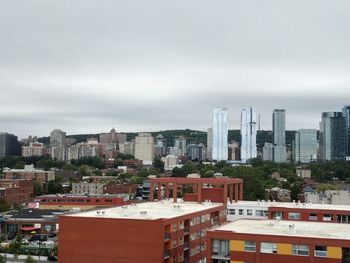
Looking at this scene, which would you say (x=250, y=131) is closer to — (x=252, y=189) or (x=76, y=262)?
(x=252, y=189)

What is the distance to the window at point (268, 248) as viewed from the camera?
22.6m

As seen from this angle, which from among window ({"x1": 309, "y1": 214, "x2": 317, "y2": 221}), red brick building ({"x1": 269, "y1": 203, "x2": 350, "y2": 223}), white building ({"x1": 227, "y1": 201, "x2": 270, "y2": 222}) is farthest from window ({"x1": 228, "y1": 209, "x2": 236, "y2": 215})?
window ({"x1": 309, "y1": 214, "x2": 317, "y2": 221})

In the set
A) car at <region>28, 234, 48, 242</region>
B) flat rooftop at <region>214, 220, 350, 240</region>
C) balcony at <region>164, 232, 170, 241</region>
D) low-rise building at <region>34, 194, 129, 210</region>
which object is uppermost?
flat rooftop at <region>214, 220, 350, 240</region>

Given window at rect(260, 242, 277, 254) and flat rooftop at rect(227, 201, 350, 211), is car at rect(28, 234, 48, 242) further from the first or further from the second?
window at rect(260, 242, 277, 254)

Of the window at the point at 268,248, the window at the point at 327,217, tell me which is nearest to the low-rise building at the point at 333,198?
the window at the point at 327,217

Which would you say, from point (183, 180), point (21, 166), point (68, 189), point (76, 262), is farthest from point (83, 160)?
point (76, 262)

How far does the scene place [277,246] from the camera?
22.6m

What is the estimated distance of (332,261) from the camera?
2194cm

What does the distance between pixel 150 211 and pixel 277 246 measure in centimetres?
1199

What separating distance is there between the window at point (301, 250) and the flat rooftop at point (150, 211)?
881 centimetres

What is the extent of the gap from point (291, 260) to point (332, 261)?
1.61 m

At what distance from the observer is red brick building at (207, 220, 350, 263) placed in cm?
2197

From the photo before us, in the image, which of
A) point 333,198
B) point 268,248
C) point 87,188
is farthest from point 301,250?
point 87,188

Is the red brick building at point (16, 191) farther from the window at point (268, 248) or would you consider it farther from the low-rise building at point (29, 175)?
the window at point (268, 248)
